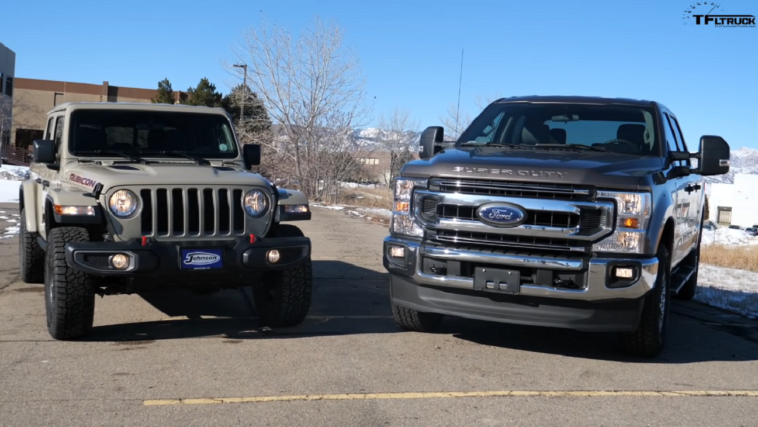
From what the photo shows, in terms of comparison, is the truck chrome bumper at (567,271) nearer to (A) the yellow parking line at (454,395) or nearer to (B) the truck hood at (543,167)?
(B) the truck hood at (543,167)

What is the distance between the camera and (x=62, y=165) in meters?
7.00

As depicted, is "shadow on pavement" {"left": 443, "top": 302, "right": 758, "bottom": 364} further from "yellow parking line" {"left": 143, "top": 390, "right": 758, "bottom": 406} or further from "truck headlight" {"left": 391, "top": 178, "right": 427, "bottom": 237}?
"truck headlight" {"left": 391, "top": 178, "right": 427, "bottom": 237}

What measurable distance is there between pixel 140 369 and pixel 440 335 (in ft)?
8.28

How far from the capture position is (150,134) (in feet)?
24.5

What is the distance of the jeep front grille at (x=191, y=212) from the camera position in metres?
5.89

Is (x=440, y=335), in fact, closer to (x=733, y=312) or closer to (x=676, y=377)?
(x=676, y=377)

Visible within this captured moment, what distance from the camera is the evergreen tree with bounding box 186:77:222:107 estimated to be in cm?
4425

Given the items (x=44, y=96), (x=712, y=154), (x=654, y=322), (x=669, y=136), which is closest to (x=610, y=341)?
(x=654, y=322)

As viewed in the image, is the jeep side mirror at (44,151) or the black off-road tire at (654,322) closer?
the black off-road tire at (654,322)

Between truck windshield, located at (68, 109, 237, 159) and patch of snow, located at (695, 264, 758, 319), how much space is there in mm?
5767

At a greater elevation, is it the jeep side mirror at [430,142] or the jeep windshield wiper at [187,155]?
the jeep side mirror at [430,142]

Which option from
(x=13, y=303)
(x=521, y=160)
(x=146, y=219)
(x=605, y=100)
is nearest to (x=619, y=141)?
(x=605, y=100)

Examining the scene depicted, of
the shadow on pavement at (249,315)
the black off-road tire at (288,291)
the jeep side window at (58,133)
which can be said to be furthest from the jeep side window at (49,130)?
the black off-road tire at (288,291)

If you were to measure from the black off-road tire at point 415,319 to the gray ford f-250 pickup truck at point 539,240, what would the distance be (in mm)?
29
